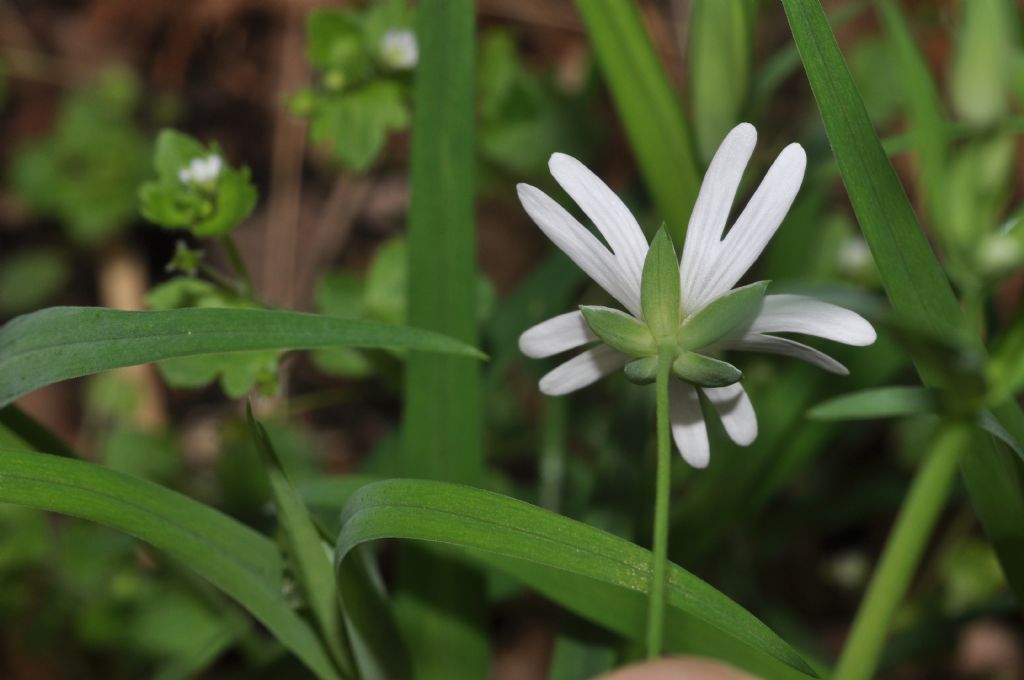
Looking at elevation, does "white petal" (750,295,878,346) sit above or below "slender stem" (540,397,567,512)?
below

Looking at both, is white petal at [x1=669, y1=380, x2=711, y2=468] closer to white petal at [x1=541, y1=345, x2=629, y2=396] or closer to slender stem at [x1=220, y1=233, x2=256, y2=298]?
white petal at [x1=541, y1=345, x2=629, y2=396]

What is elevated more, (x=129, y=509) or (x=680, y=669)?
(x=129, y=509)

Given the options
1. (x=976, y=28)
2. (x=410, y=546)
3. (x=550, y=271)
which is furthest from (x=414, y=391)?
(x=976, y=28)

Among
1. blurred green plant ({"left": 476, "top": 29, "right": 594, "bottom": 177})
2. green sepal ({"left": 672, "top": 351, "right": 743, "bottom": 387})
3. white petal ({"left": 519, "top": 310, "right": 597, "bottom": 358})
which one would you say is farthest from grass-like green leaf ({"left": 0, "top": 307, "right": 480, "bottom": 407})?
→ blurred green plant ({"left": 476, "top": 29, "right": 594, "bottom": 177})

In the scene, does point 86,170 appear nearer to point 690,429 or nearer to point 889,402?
point 690,429

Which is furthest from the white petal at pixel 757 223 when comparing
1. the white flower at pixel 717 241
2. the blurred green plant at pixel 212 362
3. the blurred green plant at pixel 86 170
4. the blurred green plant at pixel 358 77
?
the blurred green plant at pixel 86 170

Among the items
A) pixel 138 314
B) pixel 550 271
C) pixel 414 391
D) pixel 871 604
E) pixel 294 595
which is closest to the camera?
pixel 871 604

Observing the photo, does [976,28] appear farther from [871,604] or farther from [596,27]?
[871,604]
